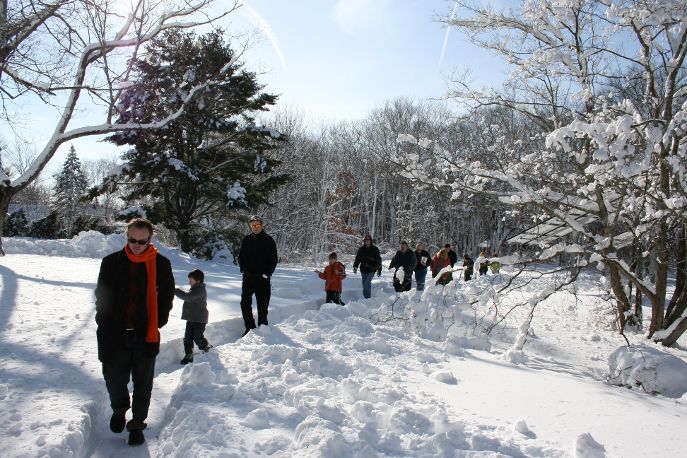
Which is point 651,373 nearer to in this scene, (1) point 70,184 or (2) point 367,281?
(2) point 367,281

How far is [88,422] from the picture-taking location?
11.3 ft

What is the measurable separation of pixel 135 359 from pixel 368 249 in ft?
28.4

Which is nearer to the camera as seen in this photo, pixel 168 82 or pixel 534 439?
pixel 534 439

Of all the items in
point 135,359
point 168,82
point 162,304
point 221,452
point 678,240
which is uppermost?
point 168,82

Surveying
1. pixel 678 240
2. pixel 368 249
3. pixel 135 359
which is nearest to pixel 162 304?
pixel 135 359

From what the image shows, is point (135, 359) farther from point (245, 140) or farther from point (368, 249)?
point (245, 140)

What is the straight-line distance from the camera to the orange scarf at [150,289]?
11.0ft

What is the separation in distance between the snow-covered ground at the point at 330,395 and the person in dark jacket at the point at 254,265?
1.99 ft

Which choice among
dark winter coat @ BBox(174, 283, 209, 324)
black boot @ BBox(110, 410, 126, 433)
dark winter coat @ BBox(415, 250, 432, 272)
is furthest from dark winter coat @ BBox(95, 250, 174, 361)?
dark winter coat @ BBox(415, 250, 432, 272)

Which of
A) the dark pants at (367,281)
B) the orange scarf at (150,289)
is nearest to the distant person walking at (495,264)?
the orange scarf at (150,289)

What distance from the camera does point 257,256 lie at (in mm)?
6996

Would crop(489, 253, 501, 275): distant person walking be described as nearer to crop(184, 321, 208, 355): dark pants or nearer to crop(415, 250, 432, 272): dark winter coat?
crop(184, 321, 208, 355): dark pants

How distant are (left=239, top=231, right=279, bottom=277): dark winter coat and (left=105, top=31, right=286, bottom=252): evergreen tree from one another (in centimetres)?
1120

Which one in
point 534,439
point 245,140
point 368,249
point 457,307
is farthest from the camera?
point 245,140
